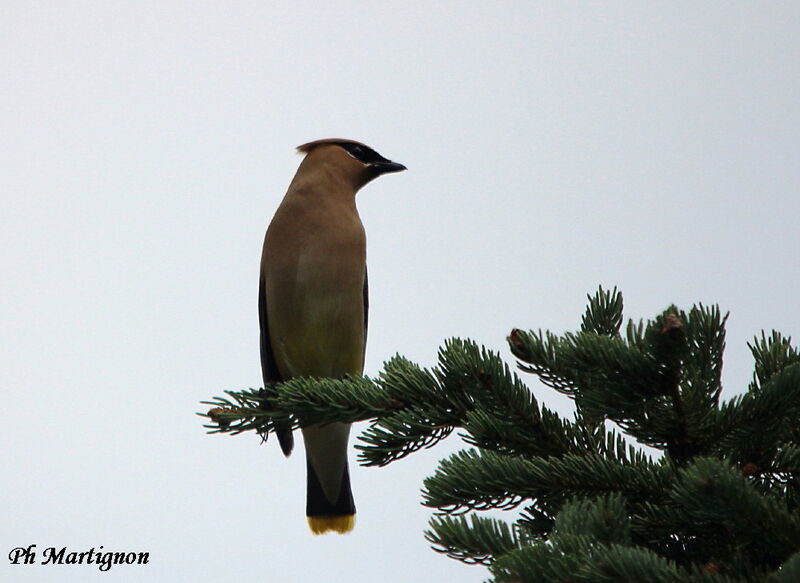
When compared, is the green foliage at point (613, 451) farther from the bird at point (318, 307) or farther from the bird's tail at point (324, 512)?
the bird's tail at point (324, 512)

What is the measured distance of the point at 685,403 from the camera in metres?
1.54

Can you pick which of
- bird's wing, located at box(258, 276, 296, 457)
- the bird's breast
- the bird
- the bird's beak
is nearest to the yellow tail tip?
the bird

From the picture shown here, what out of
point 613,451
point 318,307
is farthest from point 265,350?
point 613,451

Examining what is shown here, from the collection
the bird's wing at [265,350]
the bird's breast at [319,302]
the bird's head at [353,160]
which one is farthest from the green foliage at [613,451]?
the bird's head at [353,160]

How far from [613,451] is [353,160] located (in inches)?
134

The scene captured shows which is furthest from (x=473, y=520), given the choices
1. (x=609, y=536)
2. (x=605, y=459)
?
(x=605, y=459)

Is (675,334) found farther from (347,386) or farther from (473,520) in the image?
(347,386)

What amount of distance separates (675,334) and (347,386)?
36.5 inches

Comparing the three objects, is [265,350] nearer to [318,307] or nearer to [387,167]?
[318,307]

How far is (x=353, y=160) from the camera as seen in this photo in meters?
4.93

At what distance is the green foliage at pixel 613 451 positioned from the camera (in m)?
1.31

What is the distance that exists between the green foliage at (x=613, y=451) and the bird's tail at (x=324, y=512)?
98.7 inches

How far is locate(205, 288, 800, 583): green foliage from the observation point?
4.29 ft

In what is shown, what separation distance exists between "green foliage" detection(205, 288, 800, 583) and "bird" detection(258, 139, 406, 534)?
2153 mm
